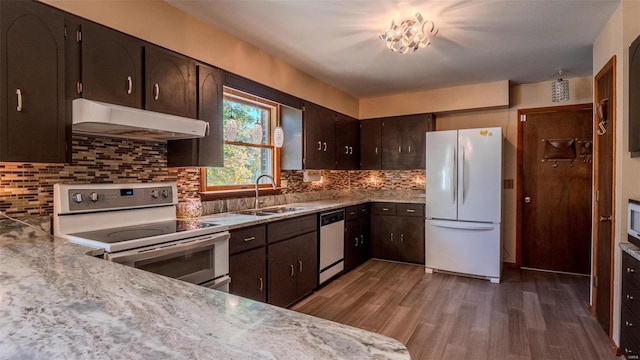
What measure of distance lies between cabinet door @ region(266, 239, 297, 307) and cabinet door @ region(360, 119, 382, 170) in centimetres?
230

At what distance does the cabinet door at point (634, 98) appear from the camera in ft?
6.16

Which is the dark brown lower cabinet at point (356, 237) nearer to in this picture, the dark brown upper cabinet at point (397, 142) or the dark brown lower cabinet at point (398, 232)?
the dark brown lower cabinet at point (398, 232)

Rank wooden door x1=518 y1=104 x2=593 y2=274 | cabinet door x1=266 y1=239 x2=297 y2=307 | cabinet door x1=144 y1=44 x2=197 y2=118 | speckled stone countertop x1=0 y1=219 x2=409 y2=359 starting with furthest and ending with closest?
wooden door x1=518 y1=104 x2=593 y2=274
cabinet door x1=266 y1=239 x2=297 y2=307
cabinet door x1=144 y1=44 x2=197 y2=118
speckled stone countertop x1=0 y1=219 x2=409 y2=359

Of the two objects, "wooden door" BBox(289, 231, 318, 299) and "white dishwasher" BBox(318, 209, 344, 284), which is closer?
"wooden door" BBox(289, 231, 318, 299)

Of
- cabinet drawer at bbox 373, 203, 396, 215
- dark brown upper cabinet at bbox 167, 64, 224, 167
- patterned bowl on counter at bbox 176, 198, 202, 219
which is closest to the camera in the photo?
dark brown upper cabinet at bbox 167, 64, 224, 167

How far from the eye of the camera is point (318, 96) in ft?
13.4

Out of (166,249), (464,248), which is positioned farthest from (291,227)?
(464,248)

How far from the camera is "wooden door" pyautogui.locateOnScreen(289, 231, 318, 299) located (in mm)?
3061

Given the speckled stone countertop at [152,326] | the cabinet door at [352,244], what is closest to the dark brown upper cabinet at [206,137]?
the speckled stone countertop at [152,326]

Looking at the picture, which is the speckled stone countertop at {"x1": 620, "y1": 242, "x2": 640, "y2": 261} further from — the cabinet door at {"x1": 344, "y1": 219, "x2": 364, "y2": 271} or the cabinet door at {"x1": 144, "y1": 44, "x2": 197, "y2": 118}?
the cabinet door at {"x1": 144, "y1": 44, "x2": 197, "y2": 118}

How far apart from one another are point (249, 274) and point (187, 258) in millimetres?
565

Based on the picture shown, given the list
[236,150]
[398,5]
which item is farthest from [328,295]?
[398,5]

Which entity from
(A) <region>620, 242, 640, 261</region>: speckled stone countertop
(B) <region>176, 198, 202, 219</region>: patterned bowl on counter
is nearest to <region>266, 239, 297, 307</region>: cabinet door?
(B) <region>176, 198, 202, 219</region>: patterned bowl on counter

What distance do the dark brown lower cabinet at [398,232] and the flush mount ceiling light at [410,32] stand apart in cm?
234
